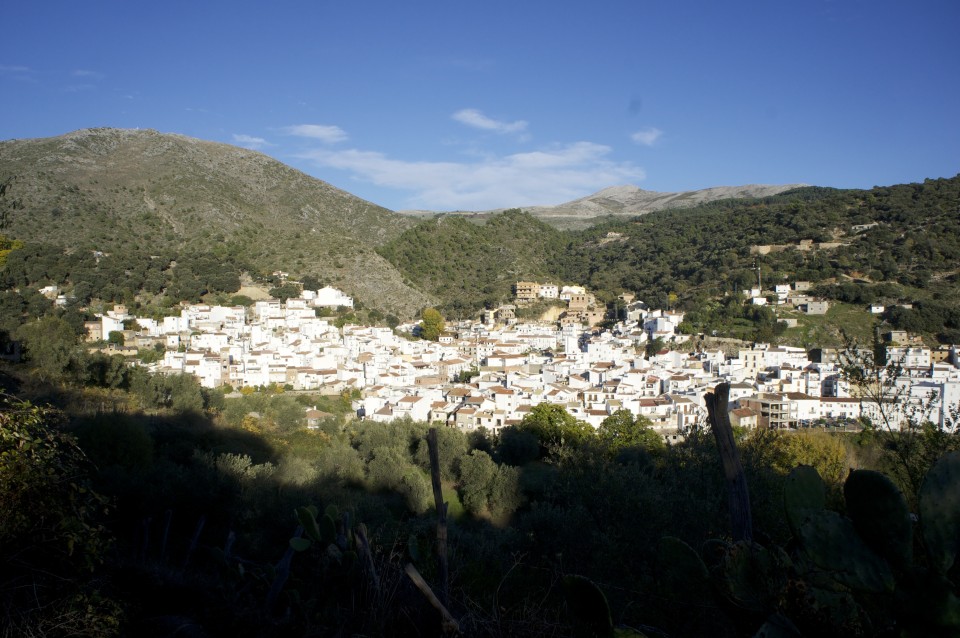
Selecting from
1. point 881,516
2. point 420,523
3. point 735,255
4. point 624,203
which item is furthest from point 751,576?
point 624,203

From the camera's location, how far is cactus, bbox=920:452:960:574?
1.73m

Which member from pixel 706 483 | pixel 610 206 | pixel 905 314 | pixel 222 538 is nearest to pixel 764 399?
pixel 905 314

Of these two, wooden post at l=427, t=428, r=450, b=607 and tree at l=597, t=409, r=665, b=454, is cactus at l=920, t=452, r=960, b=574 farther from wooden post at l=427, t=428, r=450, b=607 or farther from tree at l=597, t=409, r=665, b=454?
tree at l=597, t=409, r=665, b=454

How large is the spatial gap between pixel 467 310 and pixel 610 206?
79157mm

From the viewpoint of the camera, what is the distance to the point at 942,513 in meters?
1.78

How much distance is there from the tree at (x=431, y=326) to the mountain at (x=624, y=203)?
185ft

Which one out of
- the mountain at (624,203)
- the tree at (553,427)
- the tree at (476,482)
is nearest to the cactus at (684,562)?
the tree at (476,482)

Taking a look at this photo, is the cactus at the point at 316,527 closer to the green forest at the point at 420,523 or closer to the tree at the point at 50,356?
the green forest at the point at 420,523

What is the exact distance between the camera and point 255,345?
30.2 metres

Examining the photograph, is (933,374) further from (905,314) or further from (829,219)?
(829,219)

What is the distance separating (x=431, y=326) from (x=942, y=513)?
1507 inches

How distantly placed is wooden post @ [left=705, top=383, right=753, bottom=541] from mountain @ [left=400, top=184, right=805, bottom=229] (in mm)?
92763

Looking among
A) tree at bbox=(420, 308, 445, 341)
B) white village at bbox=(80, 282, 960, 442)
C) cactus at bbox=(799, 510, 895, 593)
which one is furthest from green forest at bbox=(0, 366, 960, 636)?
tree at bbox=(420, 308, 445, 341)

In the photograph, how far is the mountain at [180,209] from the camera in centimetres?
4016
